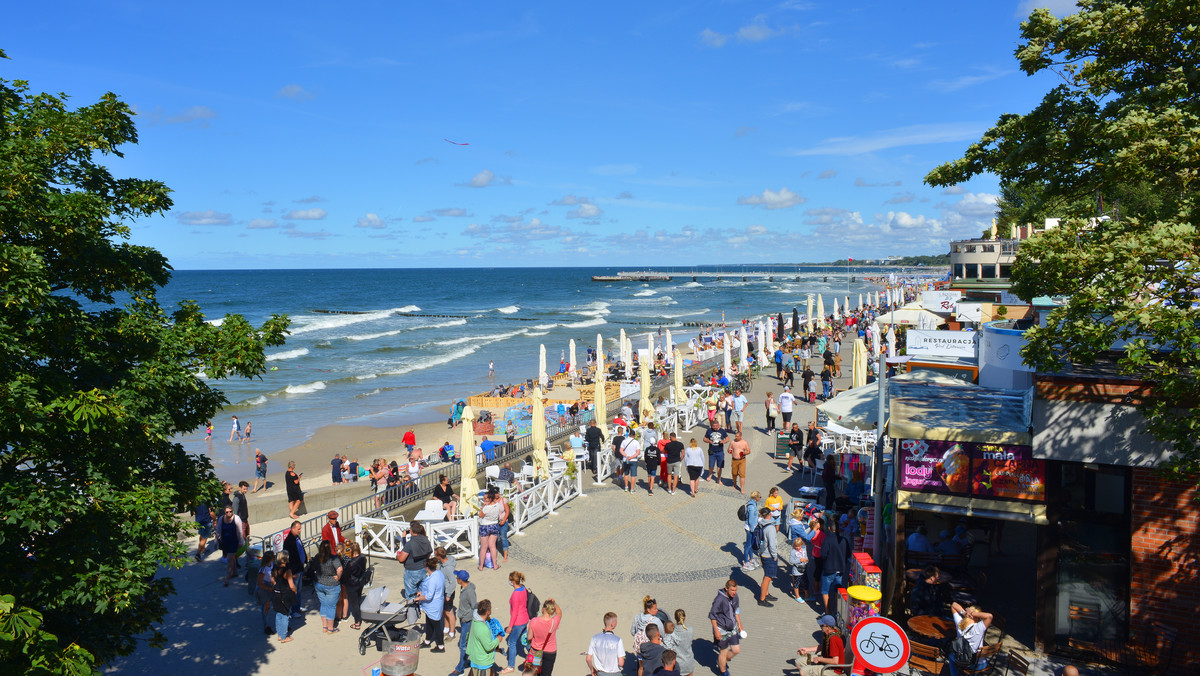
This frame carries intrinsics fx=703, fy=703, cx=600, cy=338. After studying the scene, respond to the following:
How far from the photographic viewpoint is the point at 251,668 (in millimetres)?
8383

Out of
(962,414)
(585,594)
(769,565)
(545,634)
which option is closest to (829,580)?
(769,565)

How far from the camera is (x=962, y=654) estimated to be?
736cm

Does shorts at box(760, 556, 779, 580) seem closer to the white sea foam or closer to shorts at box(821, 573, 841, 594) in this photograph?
shorts at box(821, 573, 841, 594)

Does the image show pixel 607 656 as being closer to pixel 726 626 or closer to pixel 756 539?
pixel 726 626

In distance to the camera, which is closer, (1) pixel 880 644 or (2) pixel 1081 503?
(1) pixel 880 644

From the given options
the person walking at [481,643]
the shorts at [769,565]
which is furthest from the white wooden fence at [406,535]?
the shorts at [769,565]

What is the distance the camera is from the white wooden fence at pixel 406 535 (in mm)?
11516

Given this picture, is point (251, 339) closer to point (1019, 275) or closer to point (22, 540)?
point (22, 540)

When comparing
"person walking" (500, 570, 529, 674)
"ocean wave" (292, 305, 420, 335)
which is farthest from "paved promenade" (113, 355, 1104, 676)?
"ocean wave" (292, 305, 420, 335)

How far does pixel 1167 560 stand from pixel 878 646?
369 centimetres

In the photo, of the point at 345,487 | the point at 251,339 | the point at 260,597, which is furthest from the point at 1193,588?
the point at 345,487

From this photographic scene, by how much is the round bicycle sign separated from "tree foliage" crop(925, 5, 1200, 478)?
2714 mm

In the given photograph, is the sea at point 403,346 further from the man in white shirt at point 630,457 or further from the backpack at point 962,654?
the backpack at point 962,654

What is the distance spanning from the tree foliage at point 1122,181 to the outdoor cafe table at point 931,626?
3.07 m
